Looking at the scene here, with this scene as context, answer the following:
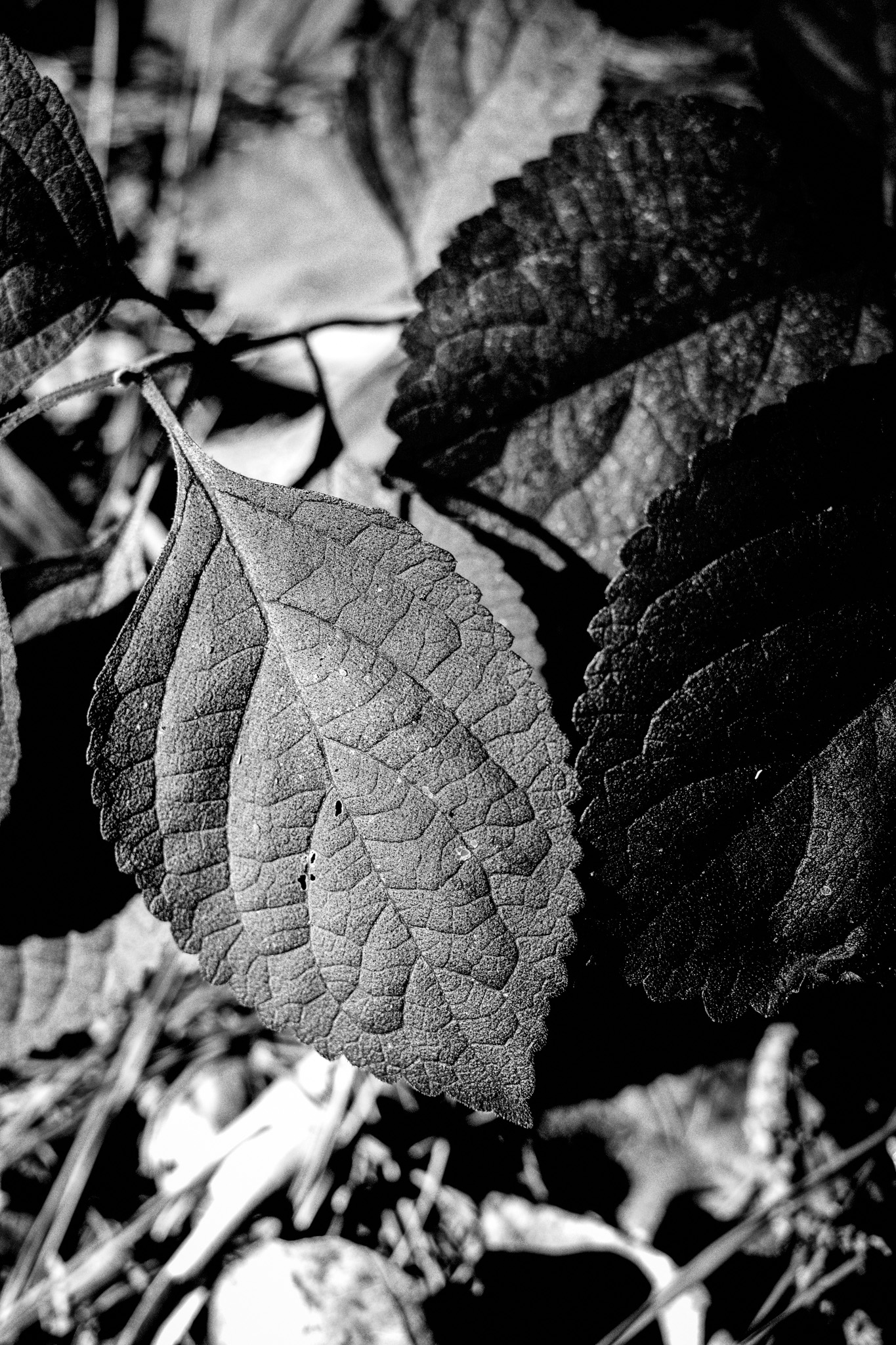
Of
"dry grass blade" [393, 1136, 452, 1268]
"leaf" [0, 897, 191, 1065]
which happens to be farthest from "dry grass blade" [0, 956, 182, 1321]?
"dry grass blade" [393, 1136, 452, 1268]

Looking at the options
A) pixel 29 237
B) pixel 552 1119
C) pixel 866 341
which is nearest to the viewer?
pixel 29 237

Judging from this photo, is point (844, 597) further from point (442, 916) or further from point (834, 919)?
point (442, 916)

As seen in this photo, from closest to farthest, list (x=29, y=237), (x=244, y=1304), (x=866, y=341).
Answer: (x=29, y=237) < (x=866, y=341) < (x=244, y=1304)

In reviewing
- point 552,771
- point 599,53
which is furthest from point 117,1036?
point 599,53

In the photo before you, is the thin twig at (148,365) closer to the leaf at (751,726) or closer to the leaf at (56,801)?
the leaf at (56,801)

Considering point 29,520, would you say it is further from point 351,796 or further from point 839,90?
point 839,90

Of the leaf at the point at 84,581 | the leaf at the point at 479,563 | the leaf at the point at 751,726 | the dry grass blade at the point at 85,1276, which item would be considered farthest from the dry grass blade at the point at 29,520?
the leaf at the point at 751,726

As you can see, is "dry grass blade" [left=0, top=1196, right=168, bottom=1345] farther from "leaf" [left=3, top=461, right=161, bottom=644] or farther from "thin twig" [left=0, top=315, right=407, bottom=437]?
"thin twig" [left=0, top=315, right=407, bottom=437]
